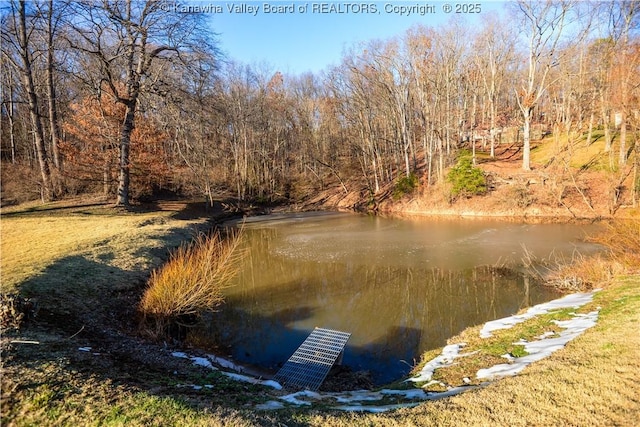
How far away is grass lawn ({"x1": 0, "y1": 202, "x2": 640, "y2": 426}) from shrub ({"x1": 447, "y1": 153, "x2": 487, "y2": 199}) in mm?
17144

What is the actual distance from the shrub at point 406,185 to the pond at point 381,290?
32.7 feet

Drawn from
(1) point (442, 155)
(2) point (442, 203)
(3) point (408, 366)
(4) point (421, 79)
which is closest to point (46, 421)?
(3) point (408, 366)

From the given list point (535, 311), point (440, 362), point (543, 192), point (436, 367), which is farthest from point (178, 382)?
point (543, 192)

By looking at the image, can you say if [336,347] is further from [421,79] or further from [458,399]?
[421,79]

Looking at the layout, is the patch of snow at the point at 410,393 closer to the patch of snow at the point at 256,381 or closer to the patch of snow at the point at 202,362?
the patch of snow at the point at 256,381

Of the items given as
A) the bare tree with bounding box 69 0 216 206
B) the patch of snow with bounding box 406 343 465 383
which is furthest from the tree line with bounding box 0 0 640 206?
the patch of snow with bounding box 406 343 465 383

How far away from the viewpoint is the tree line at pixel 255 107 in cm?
1759

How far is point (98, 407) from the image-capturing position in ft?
11.3

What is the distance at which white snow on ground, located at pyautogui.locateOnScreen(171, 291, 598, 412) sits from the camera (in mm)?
4230

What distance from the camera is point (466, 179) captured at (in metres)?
24.5

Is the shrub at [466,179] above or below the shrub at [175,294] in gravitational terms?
above

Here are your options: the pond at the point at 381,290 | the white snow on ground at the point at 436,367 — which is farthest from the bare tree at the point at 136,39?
the white snow on ground at the point at 436,367

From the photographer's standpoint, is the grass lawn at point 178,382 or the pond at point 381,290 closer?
the grass lawn at point 178,382

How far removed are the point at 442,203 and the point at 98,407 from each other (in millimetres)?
24887
